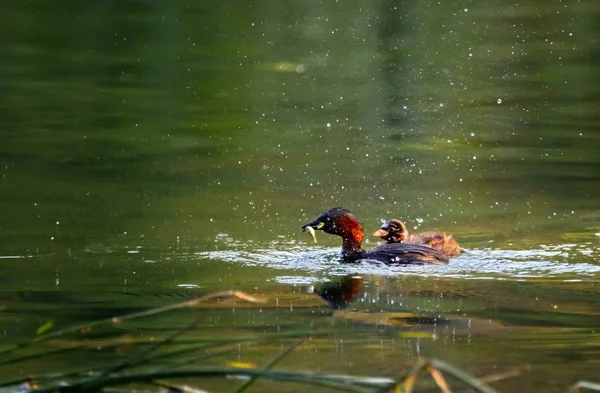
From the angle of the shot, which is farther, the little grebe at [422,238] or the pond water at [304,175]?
the little grebe at [422,238]

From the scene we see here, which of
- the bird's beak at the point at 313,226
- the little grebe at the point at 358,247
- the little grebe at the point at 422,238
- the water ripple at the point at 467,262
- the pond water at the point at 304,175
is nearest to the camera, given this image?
the pond water at the point at 304,175

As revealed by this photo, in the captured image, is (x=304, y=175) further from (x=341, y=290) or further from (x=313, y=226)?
(x=341, y=290)

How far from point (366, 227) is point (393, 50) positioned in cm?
1040

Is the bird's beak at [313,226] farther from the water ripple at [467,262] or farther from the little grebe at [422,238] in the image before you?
the little grebe at [422,238]

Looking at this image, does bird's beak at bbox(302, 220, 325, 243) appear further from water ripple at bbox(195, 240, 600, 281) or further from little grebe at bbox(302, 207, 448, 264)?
water ripple at bbox(195, 240, 600, 281)

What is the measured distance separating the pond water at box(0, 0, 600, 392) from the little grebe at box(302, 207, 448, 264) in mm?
103

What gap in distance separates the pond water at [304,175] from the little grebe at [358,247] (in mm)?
103

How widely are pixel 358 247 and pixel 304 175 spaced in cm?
295

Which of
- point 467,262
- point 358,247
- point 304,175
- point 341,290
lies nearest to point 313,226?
point 358,247

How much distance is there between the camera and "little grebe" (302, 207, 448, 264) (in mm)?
8461

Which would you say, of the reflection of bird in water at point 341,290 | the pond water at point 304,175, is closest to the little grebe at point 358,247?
the pond water at point 304,175

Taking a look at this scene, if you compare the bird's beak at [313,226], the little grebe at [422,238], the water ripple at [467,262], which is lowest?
the water ripple at [467,262]

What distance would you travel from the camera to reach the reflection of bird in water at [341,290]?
7.34 metres

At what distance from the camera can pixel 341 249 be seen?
9.15 metres
